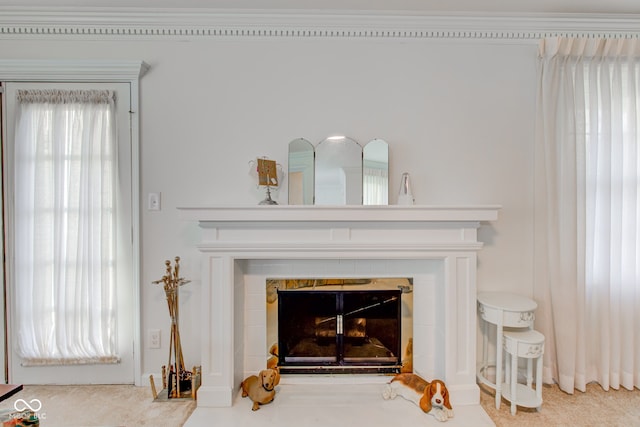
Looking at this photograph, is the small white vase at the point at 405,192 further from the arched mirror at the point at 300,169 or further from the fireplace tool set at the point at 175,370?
the fireplace tool set at the point at 175,370

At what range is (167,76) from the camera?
213cm

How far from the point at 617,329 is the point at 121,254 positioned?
10.8ft

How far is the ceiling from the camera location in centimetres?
200

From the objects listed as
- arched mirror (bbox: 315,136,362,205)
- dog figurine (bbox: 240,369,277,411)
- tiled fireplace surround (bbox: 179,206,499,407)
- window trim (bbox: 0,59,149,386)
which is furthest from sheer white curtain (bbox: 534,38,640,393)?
window trim (bbox: 0,59,149,386)

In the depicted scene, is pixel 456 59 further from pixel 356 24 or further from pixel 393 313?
pixel 393 313

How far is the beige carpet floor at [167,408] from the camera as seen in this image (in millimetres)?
1770

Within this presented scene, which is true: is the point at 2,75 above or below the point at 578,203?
above

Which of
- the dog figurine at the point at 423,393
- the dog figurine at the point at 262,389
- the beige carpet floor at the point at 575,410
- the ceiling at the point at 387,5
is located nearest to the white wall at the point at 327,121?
the ceiling at the point at 387,5

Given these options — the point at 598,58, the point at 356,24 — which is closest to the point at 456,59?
the point at 356,24

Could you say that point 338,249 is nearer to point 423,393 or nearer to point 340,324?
point 340,324

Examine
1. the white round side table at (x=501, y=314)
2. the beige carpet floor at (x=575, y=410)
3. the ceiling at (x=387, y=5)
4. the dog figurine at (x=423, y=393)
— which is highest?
the ceiling at (x=387, y=5)

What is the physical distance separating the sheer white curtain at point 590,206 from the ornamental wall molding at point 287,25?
169mm

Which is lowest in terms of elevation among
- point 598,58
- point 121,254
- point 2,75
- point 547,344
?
point 547,344

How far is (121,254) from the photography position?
2.12 meters
